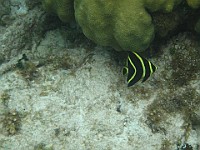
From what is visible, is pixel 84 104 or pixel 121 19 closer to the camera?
pixel 121 19

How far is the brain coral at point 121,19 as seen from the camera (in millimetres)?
3686

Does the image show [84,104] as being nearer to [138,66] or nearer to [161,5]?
[138,66]

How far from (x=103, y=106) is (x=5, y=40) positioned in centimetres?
209

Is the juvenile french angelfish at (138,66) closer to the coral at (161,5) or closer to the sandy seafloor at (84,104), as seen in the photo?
the sandy seafloor at (84,104)

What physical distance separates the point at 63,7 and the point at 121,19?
3.53ft

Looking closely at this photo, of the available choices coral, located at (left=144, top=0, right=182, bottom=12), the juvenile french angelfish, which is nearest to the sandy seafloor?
the juvenile french angelfish

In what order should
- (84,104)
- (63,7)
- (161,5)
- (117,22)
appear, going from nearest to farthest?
(161,5) < (117,22) < (84,104) < (63,7)

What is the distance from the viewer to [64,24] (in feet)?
17.3

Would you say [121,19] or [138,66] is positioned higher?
[121,19]

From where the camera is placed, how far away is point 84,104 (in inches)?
165

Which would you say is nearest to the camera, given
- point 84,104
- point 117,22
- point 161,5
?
point 161,5

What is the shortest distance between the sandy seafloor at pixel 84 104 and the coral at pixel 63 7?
592mm

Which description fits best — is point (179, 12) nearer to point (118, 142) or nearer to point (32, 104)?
point (118, 142)

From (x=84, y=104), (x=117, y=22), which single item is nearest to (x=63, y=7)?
(x=117, y=22)
